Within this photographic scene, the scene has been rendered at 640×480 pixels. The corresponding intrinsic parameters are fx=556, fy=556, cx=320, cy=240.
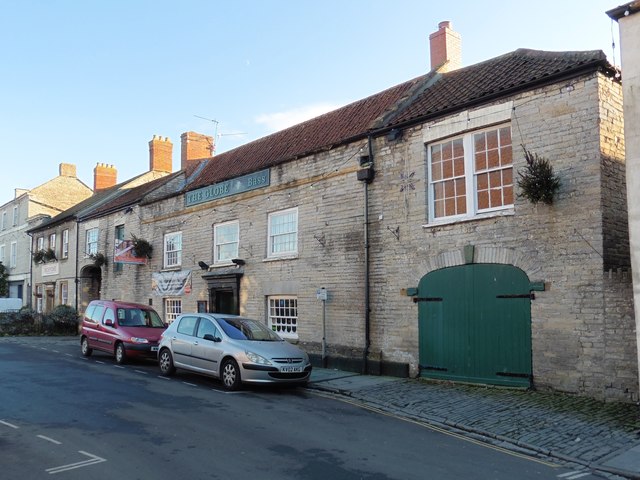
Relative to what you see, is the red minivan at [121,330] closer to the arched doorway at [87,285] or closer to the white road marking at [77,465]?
the white road marking at [77,465]

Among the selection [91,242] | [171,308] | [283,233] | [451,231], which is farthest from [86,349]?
[451,231]

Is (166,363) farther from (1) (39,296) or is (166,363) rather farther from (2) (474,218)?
(1) (39,296)

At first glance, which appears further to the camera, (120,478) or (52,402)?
(52,402)

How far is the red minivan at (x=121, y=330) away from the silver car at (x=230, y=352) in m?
2.29

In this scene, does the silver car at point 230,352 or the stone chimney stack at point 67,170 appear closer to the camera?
the silver car at point 230,352

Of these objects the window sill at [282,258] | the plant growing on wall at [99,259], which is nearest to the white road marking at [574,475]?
the window sill at [282,258]

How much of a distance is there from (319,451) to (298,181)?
10.2m

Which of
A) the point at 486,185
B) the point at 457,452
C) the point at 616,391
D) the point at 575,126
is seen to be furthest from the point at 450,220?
the point at 457,452

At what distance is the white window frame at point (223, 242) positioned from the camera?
60.3 feet

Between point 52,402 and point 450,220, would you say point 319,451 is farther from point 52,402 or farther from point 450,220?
point 450,220

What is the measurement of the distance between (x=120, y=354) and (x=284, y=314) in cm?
479

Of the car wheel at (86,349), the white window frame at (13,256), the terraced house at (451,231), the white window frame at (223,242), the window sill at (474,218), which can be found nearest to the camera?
the terraced house at (451,231)

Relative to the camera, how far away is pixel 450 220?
12.3m

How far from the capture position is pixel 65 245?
30.8 m
